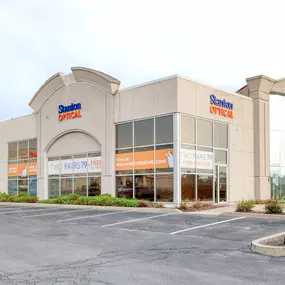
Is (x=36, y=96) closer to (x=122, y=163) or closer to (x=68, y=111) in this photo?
(x=68, y=111)

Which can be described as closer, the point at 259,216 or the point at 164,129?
the point at 259,216

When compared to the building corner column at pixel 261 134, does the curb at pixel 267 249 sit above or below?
below

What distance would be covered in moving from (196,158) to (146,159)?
9.36 ft

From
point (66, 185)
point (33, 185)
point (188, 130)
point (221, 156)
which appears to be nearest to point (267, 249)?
point (188, 130)

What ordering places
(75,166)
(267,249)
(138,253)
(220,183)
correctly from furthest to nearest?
1. (75,166)
2. (220,183)
3. (138,253)
4. (267,249)


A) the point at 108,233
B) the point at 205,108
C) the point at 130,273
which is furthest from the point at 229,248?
the point at 205,108

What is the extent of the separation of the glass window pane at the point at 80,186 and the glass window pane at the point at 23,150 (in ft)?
22.7

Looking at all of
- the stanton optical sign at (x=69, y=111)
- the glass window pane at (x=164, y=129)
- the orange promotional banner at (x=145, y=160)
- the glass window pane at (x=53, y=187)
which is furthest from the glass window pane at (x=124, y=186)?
the glass window pane at (x=53, y=187)

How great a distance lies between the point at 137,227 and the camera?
1414 cm

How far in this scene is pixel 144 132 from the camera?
23938 mm

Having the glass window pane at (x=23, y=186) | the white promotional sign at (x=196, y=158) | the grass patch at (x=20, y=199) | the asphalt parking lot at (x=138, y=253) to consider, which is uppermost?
the white promotional sign at (x=196, y=158)

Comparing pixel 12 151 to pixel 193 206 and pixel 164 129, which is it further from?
pixel 193 206

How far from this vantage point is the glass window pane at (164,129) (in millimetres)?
22516

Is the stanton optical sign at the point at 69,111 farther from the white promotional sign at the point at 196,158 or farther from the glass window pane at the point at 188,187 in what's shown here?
the glass window pane at the point at 188,187
